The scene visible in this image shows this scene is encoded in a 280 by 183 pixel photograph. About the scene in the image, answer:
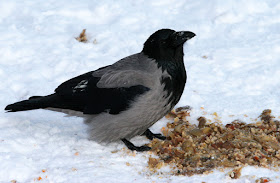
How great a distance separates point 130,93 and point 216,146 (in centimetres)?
116

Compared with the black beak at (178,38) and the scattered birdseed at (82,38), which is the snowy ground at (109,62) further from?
the black beak at (178,38)

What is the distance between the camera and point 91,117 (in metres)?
5.74

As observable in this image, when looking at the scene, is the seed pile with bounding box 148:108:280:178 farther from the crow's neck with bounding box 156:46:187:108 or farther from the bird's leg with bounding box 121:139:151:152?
the crow's neck with bounding box 156:46:187:108

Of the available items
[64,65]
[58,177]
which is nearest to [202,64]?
[64,65]

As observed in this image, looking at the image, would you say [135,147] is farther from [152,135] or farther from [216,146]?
[216,146]

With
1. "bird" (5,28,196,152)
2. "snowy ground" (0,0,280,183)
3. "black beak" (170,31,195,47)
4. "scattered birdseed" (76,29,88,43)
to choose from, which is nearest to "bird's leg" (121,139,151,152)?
"bird" (5,28,196,152)

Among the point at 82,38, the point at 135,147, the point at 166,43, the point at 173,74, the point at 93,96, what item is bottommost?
the point at 135,147

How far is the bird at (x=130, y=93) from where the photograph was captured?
17.6 feet

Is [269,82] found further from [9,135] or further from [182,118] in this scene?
[9,135]

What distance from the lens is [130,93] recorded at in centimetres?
538

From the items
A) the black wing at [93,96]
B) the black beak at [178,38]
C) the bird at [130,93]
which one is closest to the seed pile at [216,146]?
the bird at [130,93]

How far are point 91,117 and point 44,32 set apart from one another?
132 inches

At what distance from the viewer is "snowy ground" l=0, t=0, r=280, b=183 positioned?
5.01 meters

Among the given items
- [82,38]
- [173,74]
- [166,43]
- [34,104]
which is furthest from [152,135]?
[82,38]
